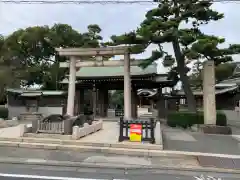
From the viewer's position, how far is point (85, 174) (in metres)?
6.32

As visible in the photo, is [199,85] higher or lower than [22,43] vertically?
lower

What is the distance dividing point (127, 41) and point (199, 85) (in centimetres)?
1708

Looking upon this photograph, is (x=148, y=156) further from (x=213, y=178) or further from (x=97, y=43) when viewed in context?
(x=97, y=43)

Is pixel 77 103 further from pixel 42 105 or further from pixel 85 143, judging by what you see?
pixel 85 143

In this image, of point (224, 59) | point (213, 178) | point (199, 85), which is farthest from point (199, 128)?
point (199, 85)

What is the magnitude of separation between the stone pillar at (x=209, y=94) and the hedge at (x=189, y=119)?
40.8 inches

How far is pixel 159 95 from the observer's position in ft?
78.7

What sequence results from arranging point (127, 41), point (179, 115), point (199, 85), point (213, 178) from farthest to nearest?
1. point (199, 85)
2. point (179, 115)
3. point (127, 41)
4. point (213, 178)

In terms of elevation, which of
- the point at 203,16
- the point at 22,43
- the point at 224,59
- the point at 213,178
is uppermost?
the point at 22,43

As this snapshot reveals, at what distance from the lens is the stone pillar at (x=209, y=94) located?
48.0 feet

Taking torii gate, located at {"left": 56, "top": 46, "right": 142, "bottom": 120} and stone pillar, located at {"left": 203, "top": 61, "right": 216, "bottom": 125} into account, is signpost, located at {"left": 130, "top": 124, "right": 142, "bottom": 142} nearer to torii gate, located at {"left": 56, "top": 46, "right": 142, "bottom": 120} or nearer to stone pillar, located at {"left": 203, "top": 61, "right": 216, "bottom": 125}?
stone pillar, located at {"left": 203, "top": 61, "right": 216, "bottom": 125}

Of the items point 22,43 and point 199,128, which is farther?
point 22,43

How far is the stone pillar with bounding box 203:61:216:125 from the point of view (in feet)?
48.0

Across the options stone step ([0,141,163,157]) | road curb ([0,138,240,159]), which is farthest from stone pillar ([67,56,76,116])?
stone step ([0,141,163,157])
